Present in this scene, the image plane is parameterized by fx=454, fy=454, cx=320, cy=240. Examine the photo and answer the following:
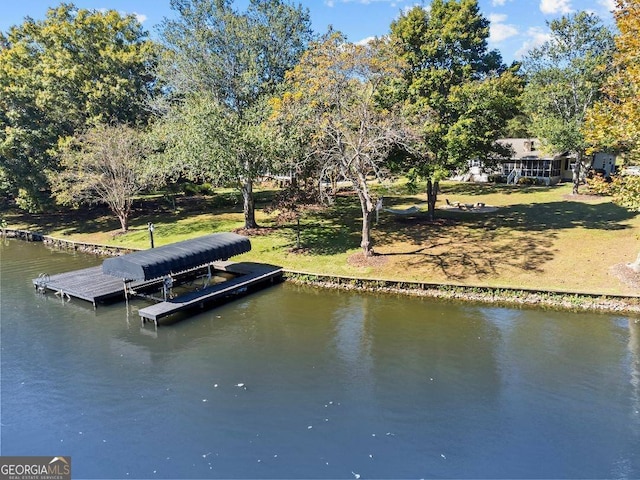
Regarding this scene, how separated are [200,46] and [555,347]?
2609 centimetres

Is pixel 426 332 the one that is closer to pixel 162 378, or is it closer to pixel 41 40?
pixel 162 378

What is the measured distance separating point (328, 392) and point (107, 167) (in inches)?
1025

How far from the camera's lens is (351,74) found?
75.2 feet

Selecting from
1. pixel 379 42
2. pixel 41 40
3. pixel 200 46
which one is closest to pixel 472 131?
pixel 379 42

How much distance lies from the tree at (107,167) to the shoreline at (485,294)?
51.2 feet

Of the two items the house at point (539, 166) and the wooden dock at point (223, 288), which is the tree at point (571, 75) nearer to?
the house at point (539, 166)

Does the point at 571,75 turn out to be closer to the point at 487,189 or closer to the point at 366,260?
the point at 487,189

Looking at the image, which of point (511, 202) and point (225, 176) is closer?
point (225, 176)

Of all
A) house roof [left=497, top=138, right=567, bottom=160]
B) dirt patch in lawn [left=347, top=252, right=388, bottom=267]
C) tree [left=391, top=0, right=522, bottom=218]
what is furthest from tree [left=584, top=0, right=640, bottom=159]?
house roof [left=497, top=138, right=567, bottom=160]

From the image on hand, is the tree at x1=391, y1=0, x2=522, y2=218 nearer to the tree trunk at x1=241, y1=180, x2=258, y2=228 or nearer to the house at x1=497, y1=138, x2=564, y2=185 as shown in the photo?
the tree trunk at x1=241, y1=180, x2=258, y2=228

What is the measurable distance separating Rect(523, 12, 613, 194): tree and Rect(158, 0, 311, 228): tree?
21043 millimetres

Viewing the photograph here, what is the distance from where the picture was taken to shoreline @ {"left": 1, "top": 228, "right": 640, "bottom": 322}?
1908cm

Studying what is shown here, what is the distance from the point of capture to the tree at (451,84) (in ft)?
86.2

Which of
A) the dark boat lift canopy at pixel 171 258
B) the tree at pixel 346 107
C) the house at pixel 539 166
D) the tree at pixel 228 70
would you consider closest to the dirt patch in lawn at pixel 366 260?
the tree at pixel 346 107
